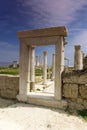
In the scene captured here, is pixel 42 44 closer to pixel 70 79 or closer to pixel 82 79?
pixel 70 79

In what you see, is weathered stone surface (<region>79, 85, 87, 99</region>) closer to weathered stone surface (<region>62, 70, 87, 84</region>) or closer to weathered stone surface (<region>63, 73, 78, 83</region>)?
weathered stone surface (<region>62, 70, 87, 84</region>)

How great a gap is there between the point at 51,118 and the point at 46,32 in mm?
3864

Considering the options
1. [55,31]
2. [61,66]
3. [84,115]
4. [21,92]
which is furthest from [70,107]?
[55,31]

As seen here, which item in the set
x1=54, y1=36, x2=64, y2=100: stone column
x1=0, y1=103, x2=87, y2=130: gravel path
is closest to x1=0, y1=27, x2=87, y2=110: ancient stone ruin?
x1=54, y1=36, x2=64, y2=100: stone column

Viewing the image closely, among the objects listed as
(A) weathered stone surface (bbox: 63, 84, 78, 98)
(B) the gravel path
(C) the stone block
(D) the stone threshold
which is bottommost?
(B) the gravel path

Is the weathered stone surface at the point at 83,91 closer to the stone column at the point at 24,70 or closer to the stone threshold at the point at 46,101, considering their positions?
the stone threshold at the point at 46,101

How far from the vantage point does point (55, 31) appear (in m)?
7.57

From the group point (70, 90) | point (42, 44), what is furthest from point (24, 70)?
point (70, 90)

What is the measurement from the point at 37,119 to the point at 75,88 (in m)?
2.19

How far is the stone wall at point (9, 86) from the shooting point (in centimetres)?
890

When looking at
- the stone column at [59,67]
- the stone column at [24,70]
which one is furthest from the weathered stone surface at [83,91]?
the stone column at [24,70]

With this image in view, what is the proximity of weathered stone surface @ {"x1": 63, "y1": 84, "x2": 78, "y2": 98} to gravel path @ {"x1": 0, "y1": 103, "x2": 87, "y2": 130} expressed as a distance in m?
0.84

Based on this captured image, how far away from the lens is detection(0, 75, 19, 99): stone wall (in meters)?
8.90

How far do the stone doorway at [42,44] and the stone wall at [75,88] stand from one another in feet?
0.90
